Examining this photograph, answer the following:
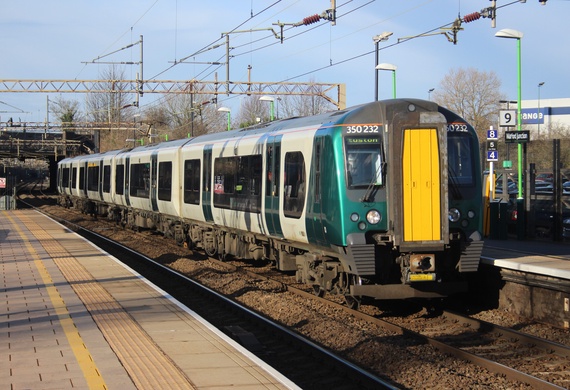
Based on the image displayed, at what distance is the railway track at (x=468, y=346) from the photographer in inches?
334

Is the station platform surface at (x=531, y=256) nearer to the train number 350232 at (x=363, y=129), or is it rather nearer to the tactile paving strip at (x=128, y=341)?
the train number 350232 at (x=363, y=129)

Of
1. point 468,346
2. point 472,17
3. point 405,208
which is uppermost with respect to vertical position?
point 472,17

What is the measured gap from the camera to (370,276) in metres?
11.4

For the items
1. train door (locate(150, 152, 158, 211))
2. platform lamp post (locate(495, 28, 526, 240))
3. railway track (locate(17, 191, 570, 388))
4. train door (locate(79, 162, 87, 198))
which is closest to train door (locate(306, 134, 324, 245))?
railway track (locate(17, 191, 570, 388))

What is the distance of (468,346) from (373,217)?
7.66 feet

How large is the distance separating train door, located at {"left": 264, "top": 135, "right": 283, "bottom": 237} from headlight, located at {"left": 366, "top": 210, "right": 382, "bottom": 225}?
327cm

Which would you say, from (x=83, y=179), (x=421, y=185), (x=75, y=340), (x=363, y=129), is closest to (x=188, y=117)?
(x=83, y=179)

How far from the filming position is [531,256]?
14625 mm

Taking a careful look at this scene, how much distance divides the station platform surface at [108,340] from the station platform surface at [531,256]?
17.1 ft

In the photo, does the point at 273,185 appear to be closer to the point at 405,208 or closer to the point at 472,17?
the point at 405,208

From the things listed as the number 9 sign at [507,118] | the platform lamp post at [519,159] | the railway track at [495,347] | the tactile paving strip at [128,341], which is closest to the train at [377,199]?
the railway track at [495,347]

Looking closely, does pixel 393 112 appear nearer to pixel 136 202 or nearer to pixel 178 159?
pixel 178 159

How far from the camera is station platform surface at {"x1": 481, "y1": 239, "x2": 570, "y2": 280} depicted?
11.3 metres

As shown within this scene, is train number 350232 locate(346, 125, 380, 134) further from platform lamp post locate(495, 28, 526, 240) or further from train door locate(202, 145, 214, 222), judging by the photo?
platform lamp post locate(495, 28, 526, 240)
